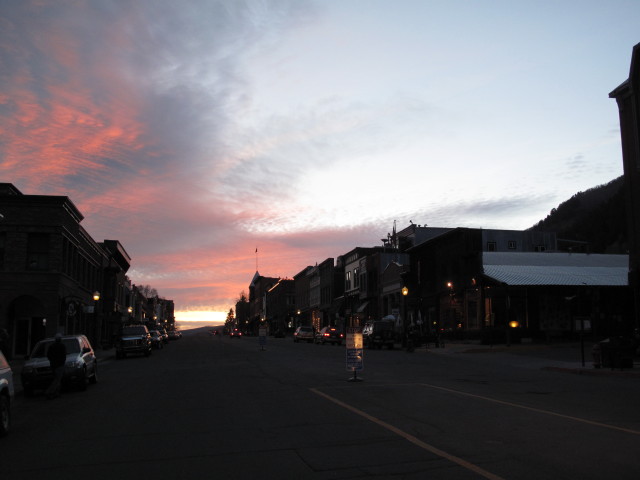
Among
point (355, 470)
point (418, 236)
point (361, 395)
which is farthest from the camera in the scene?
point (418, 236)

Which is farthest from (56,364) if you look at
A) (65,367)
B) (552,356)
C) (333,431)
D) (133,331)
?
(552,356)

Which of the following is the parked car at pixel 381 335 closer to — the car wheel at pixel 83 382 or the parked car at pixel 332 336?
the parked car at pixel 332 336

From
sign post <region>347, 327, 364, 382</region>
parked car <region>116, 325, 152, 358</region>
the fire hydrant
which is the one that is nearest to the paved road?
sign post <region>347, 327, 364, 382</region>

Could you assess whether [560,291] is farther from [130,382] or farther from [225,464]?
[225,464]

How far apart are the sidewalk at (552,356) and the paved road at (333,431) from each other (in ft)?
14.0

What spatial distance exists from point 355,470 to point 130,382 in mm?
14746

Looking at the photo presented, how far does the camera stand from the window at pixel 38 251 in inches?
1417

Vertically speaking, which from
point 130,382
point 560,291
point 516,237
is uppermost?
point 516,237

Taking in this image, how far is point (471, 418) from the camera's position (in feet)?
35.4

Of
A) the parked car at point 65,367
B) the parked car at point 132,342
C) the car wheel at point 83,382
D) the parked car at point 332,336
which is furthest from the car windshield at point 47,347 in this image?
the parked car at point 332,336

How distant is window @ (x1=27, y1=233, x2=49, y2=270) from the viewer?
36000mm

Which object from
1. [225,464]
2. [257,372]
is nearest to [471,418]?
[225,464]

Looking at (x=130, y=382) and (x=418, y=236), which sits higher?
(x=418, y=236)

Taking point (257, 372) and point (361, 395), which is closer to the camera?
point (361, 395)
